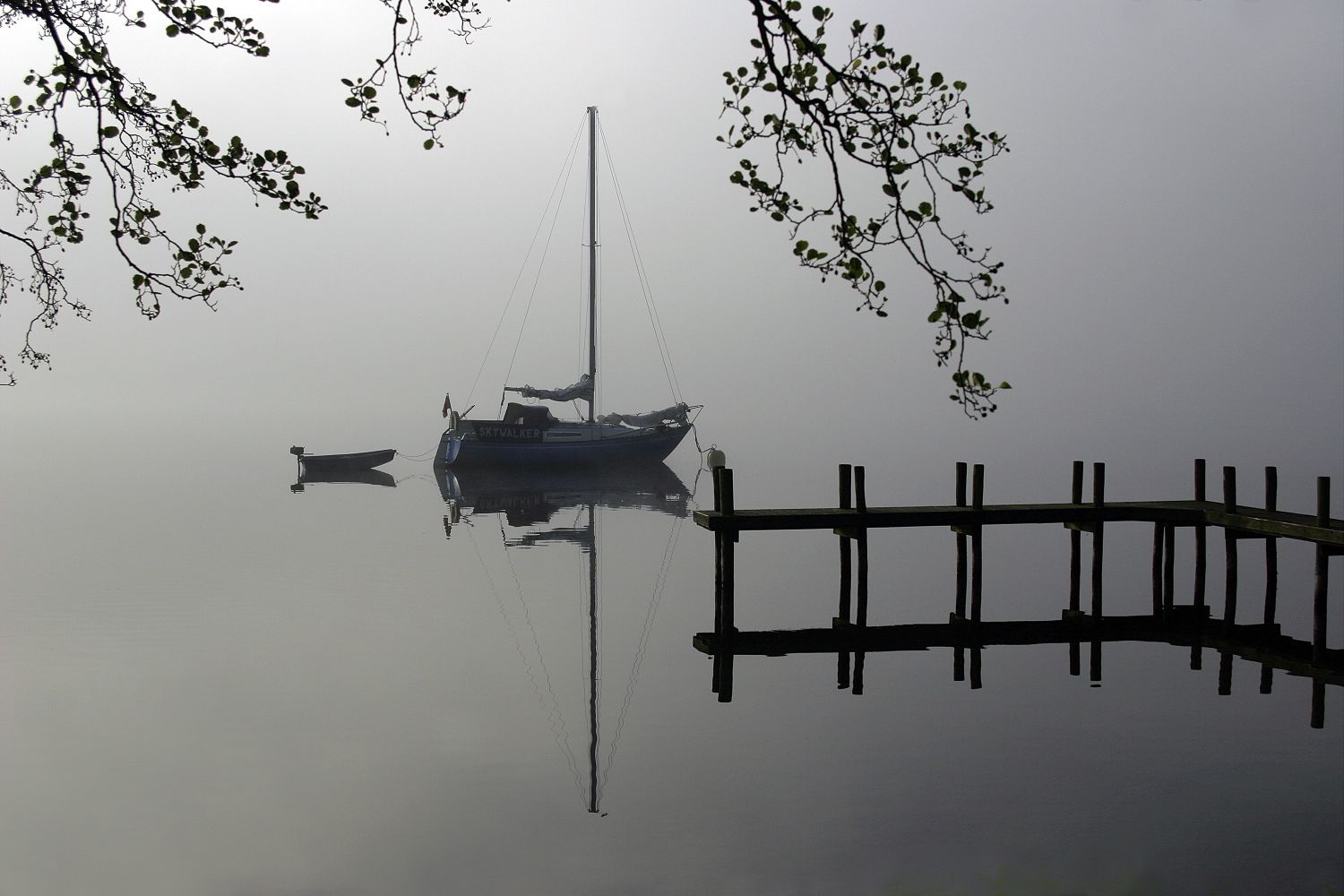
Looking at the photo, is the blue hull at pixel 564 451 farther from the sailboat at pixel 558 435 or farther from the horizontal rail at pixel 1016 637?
the horizontal rail at pixel 1016 637

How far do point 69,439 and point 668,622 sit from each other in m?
123

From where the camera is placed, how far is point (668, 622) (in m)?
23.9

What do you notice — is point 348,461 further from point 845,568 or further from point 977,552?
point 977,552

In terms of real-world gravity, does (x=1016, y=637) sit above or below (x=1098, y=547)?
below

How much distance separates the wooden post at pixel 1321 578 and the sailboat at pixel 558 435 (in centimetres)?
4192

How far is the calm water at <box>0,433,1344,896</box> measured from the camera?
458 inches

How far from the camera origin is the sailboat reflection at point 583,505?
20.2 metres

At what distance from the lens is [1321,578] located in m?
18.2

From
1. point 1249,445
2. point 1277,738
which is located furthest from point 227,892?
point 1249,445

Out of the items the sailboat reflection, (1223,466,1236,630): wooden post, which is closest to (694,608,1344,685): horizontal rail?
(1223,466,1236,630): wooden post

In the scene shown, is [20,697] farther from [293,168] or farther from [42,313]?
[293,168]

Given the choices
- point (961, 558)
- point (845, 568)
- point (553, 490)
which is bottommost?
point (553, 490)

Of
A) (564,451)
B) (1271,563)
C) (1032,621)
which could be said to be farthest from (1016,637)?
(564,451)

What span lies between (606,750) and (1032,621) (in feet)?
33.2
